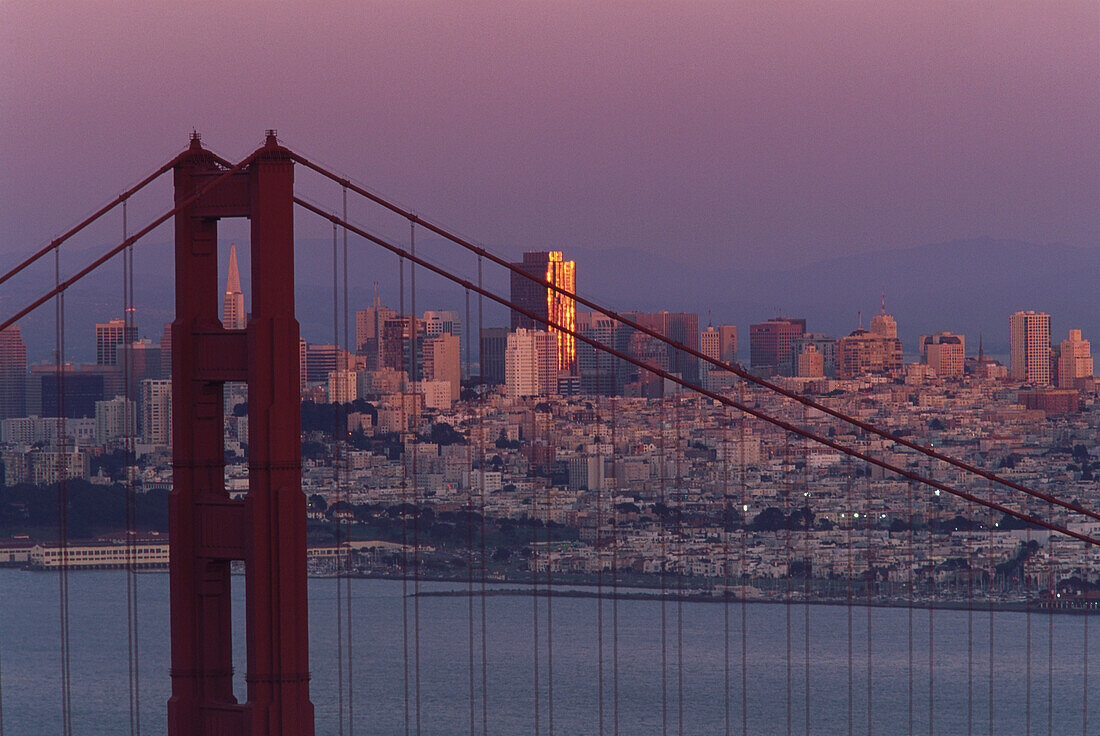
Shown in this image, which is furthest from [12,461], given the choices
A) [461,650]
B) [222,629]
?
[222,629]

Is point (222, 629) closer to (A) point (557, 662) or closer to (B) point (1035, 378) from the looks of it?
(A) point (557, 662)

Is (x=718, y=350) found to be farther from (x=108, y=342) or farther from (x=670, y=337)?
(x=108, y=342)

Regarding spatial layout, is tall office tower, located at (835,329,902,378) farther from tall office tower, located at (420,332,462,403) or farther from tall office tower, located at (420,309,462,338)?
tall office tower, located at (420,332,462,403)

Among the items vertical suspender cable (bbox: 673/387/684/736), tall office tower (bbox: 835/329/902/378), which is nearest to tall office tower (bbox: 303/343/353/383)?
vertical suspender cable (bbox: 673/387/684/736)

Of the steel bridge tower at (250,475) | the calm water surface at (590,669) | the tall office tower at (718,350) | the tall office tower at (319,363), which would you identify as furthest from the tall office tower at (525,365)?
the steel bridge tower at (250,475)

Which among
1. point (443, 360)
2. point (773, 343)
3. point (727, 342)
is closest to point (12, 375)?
point (443, 360)

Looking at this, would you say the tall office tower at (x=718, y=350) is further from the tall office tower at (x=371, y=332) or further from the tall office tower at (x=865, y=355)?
the tall office tower at (x=371, y=332)
